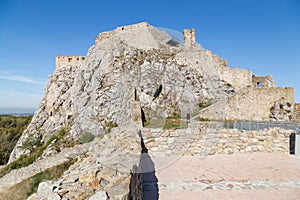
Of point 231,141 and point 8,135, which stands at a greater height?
point 231,141

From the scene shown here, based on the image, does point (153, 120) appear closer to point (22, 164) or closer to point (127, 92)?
point (127, 92)

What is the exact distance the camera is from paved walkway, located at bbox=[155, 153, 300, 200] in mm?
3201

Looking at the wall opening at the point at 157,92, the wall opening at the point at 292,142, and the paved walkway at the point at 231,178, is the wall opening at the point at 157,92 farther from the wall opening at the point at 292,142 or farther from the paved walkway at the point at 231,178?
the wall opening at the point at 292,142

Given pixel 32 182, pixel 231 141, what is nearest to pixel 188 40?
pixel 231 141

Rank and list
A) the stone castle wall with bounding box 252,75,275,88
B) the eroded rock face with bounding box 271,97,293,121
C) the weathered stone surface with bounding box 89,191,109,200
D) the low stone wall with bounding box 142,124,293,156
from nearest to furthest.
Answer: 1. the weathered stone surface with bounding box 89,191,109,200
2. the low stone wall with bounding box 142,124,293,156
3. the eroded rock face with bounding box 271,97,293,121
4. the stone castle wall with bounding box 252,75,275,88

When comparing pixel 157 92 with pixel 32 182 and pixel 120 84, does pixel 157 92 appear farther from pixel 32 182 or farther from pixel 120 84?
pixel 32 182

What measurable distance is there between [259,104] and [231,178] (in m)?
9.47

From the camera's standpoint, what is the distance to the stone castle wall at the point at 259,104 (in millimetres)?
11209

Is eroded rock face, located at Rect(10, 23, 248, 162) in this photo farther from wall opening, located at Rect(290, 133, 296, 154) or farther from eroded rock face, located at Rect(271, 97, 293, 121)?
eroded rock face, located at Rect(271, 97, 293, 121)

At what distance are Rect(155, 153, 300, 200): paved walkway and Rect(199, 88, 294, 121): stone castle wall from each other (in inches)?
243

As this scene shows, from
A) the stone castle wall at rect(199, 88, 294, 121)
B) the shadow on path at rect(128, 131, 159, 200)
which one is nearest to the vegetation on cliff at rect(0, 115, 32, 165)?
the shadow on path at rect(128, 131, 159, 200)

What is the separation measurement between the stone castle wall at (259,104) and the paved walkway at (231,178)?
20.2 ft

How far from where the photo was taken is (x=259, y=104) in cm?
1166

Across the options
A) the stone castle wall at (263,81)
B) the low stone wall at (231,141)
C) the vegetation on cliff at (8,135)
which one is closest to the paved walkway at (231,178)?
the low stone wall at (231,141)
